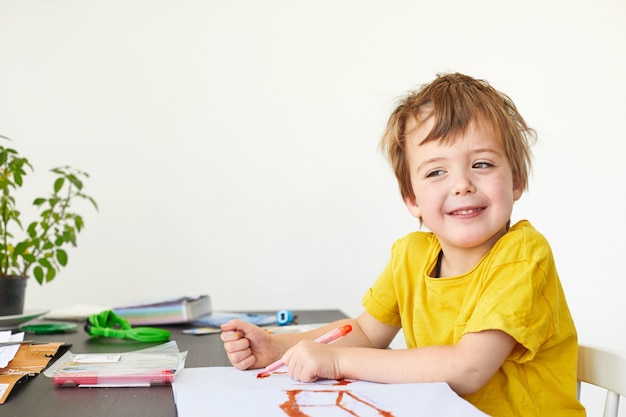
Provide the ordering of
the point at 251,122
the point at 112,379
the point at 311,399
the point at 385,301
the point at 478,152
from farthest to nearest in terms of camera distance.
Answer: the point at 251,122
the point at 385,301
the point at 478,152
the point at 112,379
the point at 311,399

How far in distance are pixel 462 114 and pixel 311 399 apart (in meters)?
0.43

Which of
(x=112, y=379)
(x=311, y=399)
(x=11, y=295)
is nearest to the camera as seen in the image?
(x=311, y=399)

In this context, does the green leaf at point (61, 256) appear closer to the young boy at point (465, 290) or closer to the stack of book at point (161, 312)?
the stack of book at point (161, 312)

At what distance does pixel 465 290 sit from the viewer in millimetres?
891

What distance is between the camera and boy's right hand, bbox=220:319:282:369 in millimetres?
850

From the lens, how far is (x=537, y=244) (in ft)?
2.70

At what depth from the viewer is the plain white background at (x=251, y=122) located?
2174 millimetres

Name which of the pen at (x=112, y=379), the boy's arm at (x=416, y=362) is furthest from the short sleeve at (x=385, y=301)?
the pen at (x=112, y=379)

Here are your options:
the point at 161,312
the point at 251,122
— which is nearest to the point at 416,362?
the point at 161,312

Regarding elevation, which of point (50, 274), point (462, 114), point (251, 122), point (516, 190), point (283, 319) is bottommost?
point (283, 319)

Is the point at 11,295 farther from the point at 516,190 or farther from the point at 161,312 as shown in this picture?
the point at 516,190

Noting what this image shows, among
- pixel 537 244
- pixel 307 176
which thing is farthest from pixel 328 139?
pixel 537 244

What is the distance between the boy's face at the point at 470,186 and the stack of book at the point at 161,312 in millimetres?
622

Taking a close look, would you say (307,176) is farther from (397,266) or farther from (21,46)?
(397,266)
